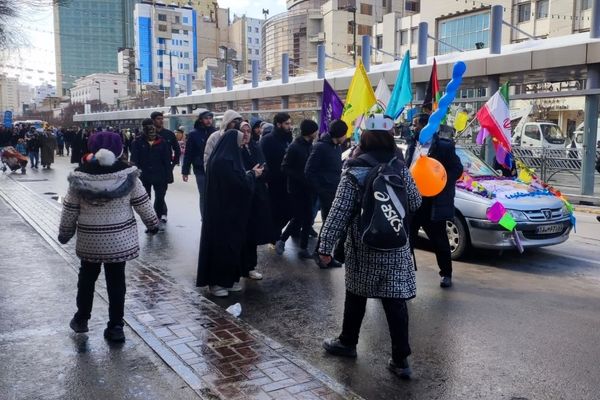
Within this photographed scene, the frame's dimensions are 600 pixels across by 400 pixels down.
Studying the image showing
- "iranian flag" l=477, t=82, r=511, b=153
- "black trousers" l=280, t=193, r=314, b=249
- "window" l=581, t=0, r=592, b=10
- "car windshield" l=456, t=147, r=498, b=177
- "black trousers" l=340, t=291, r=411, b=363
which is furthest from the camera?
"window" l=581, t=0, r=592, b=10

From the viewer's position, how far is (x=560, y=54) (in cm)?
1359

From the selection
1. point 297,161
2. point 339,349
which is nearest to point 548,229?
point 297,161

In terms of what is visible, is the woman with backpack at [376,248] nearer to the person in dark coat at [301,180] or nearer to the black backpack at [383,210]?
the black backpack at [383,210]

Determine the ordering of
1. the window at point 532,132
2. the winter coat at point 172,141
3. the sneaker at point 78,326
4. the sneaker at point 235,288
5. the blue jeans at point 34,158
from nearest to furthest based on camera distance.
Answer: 1. the sneaker at point 78,326
2. the sneaker at point 235,288
3. the winter coat at point 172,141
4. the window at point 532,132
5. the blue jeans at point 34,158

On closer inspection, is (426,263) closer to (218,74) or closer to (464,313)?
(464,313)

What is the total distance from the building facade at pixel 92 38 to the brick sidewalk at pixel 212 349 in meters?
42.2

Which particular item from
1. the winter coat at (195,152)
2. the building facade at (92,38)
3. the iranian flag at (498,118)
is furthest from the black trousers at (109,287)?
the building facade at (92,38)

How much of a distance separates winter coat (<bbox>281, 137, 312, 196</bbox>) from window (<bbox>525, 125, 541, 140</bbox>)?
34.3 ft

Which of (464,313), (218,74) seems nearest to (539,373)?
(464,313)

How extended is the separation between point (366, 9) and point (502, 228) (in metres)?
85.1

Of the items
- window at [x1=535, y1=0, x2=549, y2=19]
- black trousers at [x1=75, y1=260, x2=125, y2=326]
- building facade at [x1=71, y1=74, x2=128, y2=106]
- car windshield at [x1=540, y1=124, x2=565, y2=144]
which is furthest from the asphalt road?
building facade at [x1=71, y1=74, x2=128, y2=106]

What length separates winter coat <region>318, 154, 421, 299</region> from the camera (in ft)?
12.8

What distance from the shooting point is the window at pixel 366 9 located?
285 ft

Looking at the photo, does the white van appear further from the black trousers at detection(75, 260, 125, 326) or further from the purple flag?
the black trousers at detection(75, 260, 125, 326)
